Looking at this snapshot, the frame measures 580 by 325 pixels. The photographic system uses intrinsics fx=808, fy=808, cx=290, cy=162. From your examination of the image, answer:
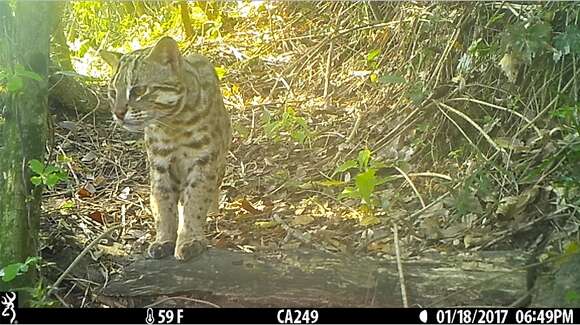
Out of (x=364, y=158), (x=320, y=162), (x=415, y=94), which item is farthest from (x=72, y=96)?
(x=415, y=94)

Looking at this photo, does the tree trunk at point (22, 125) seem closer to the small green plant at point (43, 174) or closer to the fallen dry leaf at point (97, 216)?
the small green plant at point (43, 174)

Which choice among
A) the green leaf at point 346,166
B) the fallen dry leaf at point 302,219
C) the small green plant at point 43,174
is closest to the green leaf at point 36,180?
the small green plant at point 43,174

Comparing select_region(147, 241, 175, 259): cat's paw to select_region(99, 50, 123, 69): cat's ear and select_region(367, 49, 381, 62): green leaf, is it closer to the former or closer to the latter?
select_region(99, 50, 123, 69): cat's ear

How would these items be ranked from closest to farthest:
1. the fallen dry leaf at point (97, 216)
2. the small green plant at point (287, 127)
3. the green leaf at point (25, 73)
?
the green leaf at point (25, 73) < the fallen dry leaf at point (97, 216) < the small green plant at point (287, 127)

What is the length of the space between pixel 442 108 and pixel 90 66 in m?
0.89

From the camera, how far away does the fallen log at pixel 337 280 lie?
1521mm

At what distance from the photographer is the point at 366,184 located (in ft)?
5.62

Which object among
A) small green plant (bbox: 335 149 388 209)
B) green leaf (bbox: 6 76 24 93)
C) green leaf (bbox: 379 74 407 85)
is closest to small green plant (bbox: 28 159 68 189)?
green leaf (bbox: 6 76 24 93)

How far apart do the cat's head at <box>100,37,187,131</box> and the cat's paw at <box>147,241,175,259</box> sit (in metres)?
0.26

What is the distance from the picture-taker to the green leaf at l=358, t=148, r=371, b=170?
6.02 ft

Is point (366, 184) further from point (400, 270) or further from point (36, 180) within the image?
point (36, 180)

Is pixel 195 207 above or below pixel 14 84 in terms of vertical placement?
below
